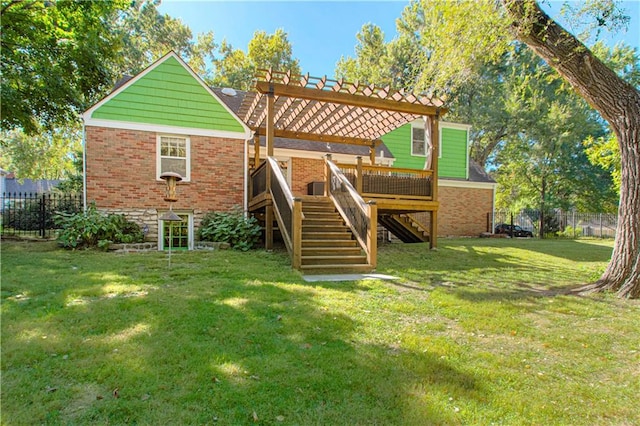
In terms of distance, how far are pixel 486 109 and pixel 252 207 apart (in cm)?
2130

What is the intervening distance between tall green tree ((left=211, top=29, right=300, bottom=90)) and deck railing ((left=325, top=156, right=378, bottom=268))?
65.3ft

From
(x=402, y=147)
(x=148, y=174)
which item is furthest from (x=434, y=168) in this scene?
(x=148, y=174)

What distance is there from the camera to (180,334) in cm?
319

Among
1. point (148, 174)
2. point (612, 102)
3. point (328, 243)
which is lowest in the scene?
point (328, 243)

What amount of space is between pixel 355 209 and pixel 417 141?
11.0 m

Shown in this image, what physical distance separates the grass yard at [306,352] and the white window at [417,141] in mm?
12392

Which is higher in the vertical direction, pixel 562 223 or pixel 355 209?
pixel 355 209

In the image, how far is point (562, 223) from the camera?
21844mm

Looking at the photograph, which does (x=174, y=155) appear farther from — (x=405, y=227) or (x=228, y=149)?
(x=405, y=227)

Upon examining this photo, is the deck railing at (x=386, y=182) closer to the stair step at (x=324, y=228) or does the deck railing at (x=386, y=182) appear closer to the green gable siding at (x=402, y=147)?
the stair step at (x=324, y=228)

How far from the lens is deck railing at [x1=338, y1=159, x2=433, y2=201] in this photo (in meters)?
9.36

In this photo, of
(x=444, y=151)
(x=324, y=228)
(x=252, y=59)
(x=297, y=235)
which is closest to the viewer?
(x=297, y=235)

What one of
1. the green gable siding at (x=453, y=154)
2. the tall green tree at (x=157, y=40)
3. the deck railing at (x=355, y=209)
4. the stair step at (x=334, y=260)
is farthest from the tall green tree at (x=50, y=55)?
the green gable siding at (x=453, y=154)

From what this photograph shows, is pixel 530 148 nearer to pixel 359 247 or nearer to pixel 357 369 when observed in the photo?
pixel 359 247
